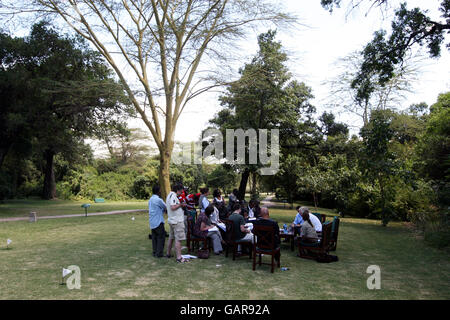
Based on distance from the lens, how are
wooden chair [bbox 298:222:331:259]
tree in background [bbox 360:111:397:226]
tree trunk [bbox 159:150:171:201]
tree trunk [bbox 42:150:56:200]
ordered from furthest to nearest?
tree trunk [bbox 42:150:56:200], tree trunk [bbox 159:150:171:201], tree in background [bbox 360:111:397:226], wooden chair [bbox 298:222:331:259]

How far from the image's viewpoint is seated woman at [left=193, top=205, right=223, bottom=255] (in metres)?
7.40

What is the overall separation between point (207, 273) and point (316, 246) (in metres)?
2.69

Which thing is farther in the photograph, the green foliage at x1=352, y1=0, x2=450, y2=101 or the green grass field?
the green foliage at x1=352, y1=0, x2=450, y2=101

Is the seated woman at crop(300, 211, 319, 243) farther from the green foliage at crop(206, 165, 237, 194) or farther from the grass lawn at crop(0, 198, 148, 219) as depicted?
the green foliage at crop(206, 165, 237, 194)

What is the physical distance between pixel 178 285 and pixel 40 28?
57.0 feet

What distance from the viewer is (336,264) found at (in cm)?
674

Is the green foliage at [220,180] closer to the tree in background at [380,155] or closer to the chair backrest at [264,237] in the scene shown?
the tree in background at [380,155]

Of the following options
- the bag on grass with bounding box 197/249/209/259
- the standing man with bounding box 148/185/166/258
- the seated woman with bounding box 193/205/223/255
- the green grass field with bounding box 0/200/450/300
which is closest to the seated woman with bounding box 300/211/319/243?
the green grass field with bounding box 0/200/450/300

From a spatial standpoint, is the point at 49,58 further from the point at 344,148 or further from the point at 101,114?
the point at 344,148

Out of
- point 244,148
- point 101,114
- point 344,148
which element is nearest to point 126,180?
point 101,114

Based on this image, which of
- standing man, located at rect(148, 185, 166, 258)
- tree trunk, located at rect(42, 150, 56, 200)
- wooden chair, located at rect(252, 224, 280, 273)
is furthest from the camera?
tree trunk, located at rect(42, 150, 56, 200)

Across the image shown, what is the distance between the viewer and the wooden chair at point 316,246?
22.3 ft

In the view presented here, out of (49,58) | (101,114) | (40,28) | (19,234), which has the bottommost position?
(19,234)

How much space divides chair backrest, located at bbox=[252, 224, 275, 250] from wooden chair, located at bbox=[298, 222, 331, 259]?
1.36 m
